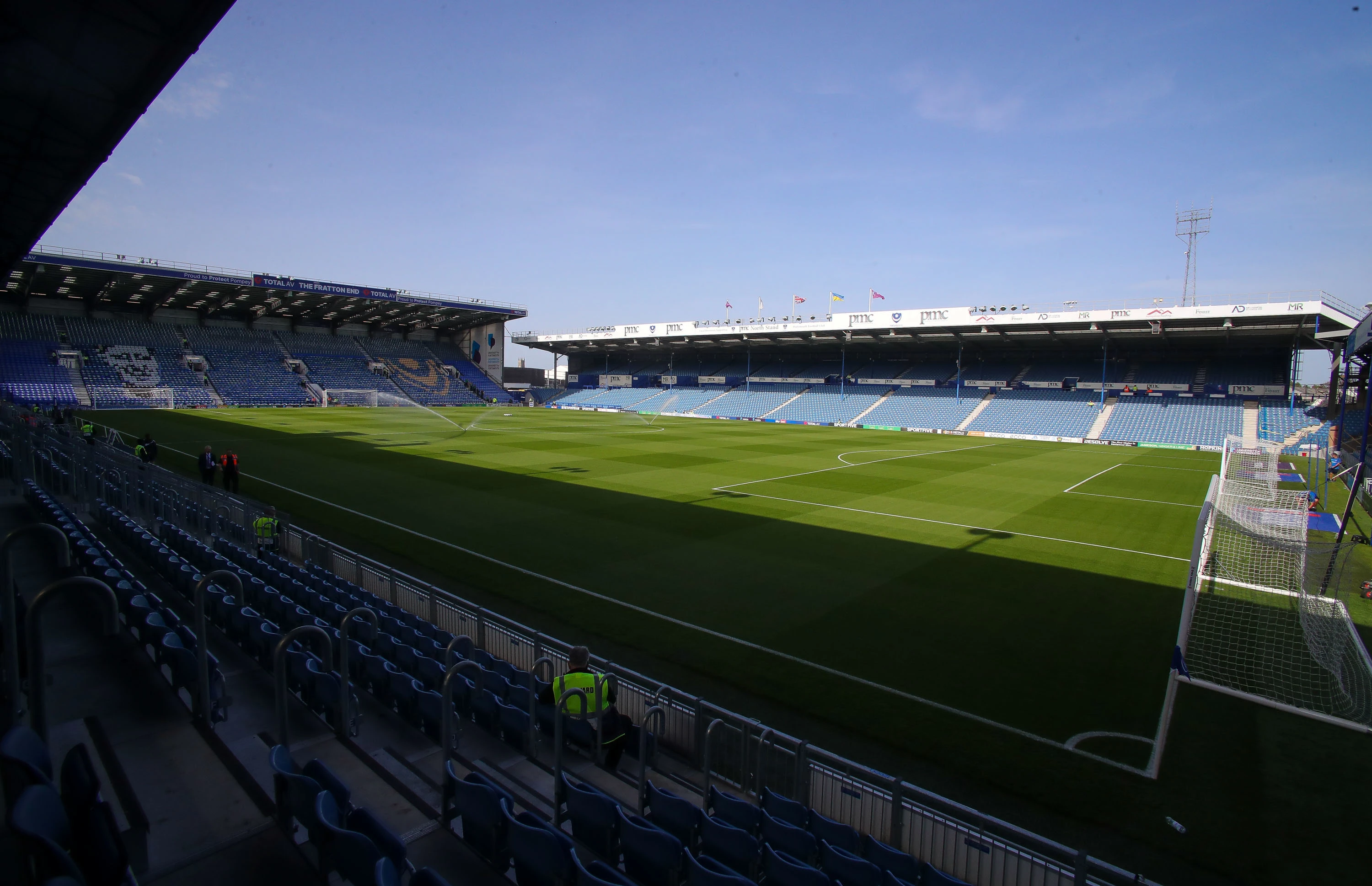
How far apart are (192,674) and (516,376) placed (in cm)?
9517

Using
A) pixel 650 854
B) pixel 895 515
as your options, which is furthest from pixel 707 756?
pixel 895 515

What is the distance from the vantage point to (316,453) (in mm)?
28922

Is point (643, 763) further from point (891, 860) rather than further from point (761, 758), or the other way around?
point (891, 860)

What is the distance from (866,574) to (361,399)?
211 ft

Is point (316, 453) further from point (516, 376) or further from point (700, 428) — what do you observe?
point (516, 376)

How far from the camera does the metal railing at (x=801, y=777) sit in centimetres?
496

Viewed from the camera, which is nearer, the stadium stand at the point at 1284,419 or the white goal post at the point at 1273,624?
the white goal post at the point at 1273,624

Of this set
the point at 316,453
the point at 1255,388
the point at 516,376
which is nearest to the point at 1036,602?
the point at 316,453

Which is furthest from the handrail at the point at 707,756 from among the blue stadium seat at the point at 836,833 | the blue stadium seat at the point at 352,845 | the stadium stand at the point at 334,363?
the stadium stand at the point at 334,363

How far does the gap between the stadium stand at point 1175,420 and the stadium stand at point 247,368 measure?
68986 millimetres

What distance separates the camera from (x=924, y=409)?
59.7m

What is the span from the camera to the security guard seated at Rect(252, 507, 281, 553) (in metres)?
12.9

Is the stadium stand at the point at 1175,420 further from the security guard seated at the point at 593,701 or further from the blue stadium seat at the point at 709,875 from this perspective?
the blue stadium seat at the point at 709,875

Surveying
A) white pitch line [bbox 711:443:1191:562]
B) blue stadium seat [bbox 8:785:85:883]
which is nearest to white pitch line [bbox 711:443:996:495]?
white pitch line [bbox 711:443:1191:562]
